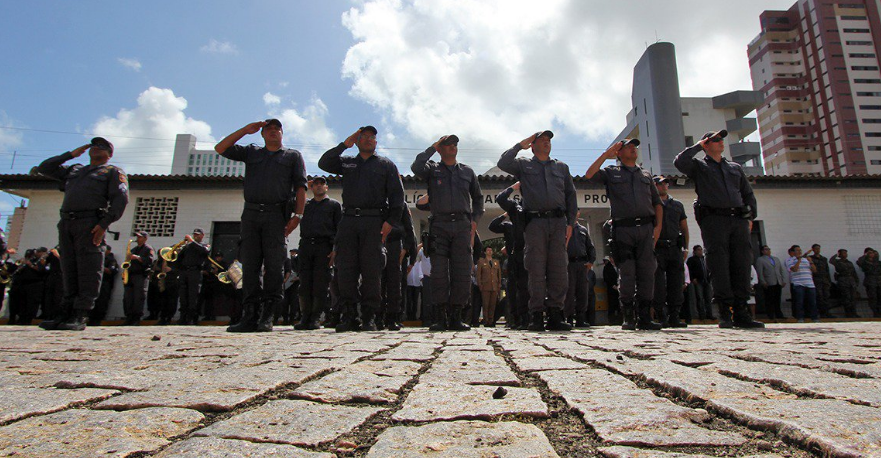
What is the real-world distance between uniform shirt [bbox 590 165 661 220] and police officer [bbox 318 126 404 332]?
7.25ft

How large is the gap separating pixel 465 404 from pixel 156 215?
559 inches

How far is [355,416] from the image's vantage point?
1104 mm

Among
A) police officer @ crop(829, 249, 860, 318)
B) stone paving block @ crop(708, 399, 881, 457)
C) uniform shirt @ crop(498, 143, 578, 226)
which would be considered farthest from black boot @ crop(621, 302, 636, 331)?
police officer @ crop(829, 249, 860, 318)

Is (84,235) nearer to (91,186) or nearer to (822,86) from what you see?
(91,186)

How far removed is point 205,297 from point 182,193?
12.2 feet

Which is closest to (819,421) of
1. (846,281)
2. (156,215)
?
(846,281)

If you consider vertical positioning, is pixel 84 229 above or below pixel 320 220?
below

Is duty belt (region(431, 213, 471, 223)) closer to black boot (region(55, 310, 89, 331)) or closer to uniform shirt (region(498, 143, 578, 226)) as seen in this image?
uniform shirt (region(498, 143, 578, 226))

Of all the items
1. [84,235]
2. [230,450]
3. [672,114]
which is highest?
[672,114]

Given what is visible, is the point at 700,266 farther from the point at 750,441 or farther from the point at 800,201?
the point at 750,441

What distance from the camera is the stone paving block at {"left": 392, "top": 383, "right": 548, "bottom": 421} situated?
1.09 meters

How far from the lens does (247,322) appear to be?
4352 millimetres

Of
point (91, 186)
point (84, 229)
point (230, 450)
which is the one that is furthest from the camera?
point (91, 186)

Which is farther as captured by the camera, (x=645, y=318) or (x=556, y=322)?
(x=645, y=318)
